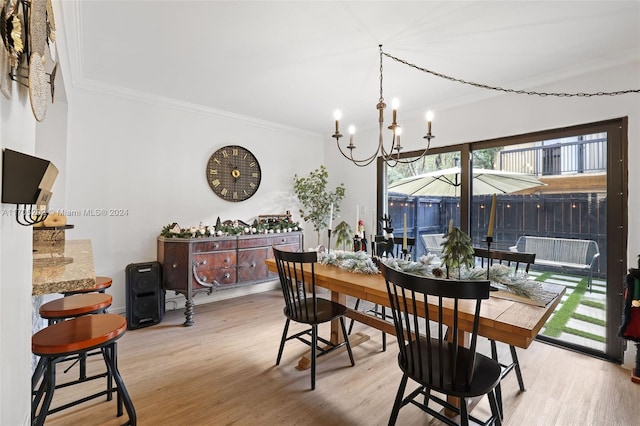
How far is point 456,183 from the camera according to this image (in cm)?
360

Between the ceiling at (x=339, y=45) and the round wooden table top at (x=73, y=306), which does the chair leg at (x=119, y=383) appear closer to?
the round wooden table top at (x=73, y=306)

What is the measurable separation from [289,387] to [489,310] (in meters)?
1.50

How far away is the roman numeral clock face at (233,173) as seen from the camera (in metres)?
4.11

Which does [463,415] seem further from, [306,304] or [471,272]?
[306,304]

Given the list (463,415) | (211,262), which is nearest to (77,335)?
(463,415)

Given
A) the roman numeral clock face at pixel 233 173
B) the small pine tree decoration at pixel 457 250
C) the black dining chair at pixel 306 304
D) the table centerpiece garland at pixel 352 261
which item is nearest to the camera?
the small pine tree decoration at pixel 457 250

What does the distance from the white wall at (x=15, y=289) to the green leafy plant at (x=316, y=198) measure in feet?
12.1

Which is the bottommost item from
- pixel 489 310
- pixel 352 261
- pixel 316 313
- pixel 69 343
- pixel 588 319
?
pixel 588 319

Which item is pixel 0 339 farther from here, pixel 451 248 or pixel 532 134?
pixel 532 134

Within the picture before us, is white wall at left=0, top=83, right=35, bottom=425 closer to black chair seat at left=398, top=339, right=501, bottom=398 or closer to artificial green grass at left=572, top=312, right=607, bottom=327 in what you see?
black chair seat at left=398, top=339, right=501, bottom=398

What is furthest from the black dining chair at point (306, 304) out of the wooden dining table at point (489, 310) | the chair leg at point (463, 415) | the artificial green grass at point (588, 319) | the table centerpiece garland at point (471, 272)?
the artificial green grass at point (588, 319)

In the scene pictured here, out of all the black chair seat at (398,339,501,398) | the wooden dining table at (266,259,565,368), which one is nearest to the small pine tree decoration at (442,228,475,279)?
the wooden dining table at (266,259,565,368)

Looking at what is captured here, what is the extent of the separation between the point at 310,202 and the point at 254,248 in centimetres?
138

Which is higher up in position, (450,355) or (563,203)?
(563,203)
